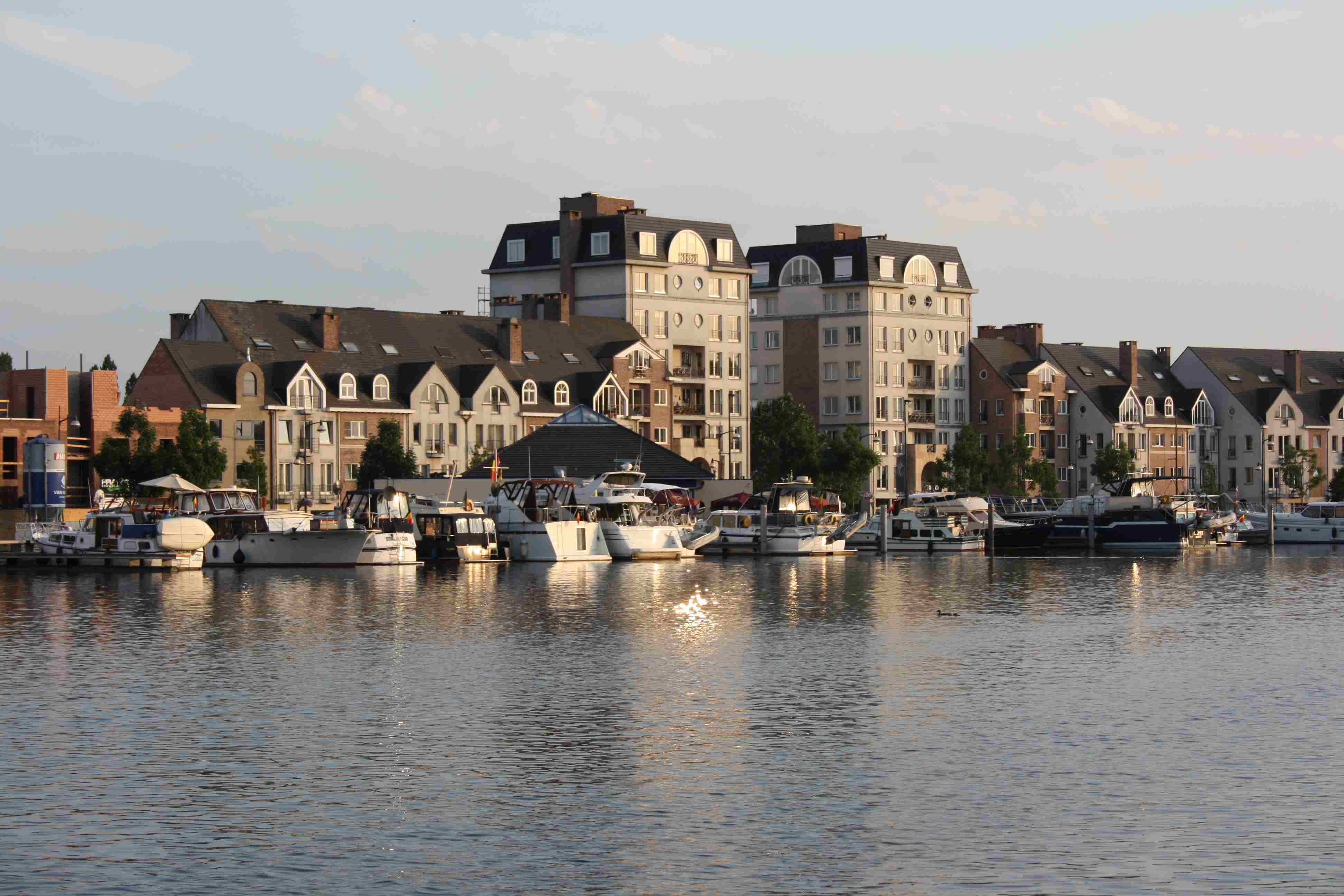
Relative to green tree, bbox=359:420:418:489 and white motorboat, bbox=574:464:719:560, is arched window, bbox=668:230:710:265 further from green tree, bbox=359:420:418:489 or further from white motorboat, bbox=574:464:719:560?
white motorboat, bbox=574:464:719:560

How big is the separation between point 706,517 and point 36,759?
93617mm

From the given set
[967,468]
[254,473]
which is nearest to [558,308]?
[967,468]

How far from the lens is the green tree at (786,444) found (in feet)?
546

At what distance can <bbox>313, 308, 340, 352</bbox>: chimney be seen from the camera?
485 feet

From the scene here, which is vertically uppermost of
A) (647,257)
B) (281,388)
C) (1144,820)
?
(647,257)

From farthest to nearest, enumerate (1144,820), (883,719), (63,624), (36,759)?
(63,624)
(883,719)
(36,759)
(1144,820)

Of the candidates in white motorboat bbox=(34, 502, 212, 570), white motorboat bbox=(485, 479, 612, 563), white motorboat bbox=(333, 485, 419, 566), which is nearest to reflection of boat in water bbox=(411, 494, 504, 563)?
white motorboat bbox=(333, 485, 419, 566)

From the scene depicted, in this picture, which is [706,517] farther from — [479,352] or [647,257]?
[647,257]

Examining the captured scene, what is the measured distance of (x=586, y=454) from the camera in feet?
408

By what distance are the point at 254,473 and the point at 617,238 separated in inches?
1955

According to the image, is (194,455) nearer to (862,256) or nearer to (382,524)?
(382,524)

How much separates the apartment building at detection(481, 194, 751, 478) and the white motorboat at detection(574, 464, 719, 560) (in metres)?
55.6

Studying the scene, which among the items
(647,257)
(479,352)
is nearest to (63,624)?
(479,352)

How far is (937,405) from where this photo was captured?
194 m
